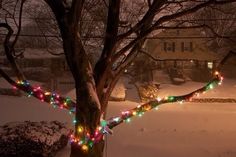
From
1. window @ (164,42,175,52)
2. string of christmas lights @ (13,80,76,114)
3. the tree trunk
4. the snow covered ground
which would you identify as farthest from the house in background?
the tree trunk

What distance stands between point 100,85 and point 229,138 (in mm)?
9922

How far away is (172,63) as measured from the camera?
1837 inches

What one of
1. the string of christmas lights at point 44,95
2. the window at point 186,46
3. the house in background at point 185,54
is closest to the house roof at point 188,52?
the house in background at point 185,54

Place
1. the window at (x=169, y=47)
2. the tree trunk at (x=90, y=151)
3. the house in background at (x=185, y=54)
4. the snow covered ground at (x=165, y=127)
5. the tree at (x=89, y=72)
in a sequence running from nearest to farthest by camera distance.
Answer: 1. the tree at (x=89, y=72)
2. the tree trunk at (x=90, y=151)
3. the snow covered ground at (x=165, y=127)
4. the house in background at (x=185, y=54)
5. the window at (x=169, y=47)

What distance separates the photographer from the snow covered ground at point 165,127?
50.4ft

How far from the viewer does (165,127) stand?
20.5 meters

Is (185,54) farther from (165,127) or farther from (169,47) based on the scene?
(165,127)

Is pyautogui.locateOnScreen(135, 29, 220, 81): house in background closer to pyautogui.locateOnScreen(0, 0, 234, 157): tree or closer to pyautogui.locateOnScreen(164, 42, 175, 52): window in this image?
pyautogui.locateOnScreen(164, 42, 175, 52): window

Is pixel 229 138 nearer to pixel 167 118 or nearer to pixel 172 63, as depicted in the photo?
pixel 167 118

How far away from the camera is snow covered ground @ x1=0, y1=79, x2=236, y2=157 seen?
15375 mm

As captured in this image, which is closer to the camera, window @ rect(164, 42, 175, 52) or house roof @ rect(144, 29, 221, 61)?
house roof @ rect(144, 29, 221, 61)

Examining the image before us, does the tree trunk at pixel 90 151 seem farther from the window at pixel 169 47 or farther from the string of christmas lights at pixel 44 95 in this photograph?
the window at pixel 169 47

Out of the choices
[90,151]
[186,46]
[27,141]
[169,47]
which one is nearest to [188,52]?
[186,46]

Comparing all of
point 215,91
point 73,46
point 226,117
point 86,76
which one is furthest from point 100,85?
point 215,91
